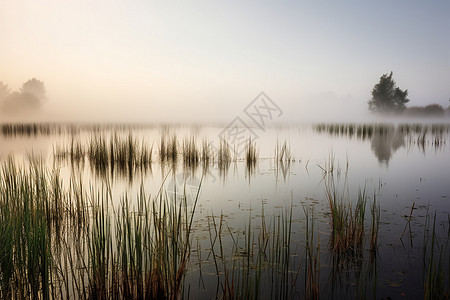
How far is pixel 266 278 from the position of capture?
429 centimetres

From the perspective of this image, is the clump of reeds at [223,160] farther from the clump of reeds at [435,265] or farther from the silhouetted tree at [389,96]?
the silhouetted tree at [389,96]

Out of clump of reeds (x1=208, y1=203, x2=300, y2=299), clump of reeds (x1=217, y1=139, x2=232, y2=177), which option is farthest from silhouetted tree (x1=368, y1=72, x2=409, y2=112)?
clump of reeds (x1=208, y1=203, x2=300, y2=299)

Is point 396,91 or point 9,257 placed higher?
point 396,91

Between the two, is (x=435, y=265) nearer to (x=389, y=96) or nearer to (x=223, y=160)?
(x=223, y=160)

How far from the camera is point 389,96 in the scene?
6047 cm

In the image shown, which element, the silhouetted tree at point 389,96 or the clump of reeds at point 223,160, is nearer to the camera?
the clump of reeds at point 223,160

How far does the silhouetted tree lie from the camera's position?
60000 millimetres

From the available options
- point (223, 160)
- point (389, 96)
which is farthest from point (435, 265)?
point (389, 96)

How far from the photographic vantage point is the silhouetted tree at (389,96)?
2362 inches

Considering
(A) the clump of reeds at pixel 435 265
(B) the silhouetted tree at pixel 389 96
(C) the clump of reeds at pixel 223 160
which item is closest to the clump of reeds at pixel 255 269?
(A) the clump of reeds at pixel 435 265

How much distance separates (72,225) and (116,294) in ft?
11.0

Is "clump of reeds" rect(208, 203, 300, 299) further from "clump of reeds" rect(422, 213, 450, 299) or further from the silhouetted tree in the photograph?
the silhouetted tree

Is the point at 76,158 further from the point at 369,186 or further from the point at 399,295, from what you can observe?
the point at 399,295

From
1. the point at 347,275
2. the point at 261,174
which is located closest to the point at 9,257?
the point at 347,275
